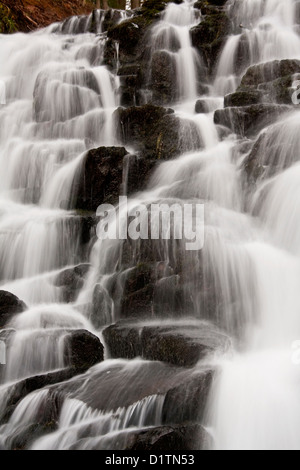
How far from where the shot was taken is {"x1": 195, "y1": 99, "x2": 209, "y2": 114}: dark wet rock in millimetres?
11469

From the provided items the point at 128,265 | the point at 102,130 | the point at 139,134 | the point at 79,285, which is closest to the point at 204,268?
the point at 128,265

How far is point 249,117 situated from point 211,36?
510 cm

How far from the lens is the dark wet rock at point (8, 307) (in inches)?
271

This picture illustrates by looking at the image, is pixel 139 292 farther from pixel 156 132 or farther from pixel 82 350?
pixel 156 132

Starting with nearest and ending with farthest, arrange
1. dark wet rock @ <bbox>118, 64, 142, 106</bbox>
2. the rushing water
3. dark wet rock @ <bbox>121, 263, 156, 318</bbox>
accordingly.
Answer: the rushing water < dark wet rock @ <bbox>121, 263, 156, 318</bbox> < dark wet rock @ <bbox>118, 64, 142, 106</bbox>

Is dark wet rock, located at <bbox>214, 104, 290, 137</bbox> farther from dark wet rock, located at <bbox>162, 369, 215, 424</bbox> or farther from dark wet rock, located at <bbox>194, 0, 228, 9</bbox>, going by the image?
dark wet rock, located at <bbox>194, 0, 228, 9</bbox>

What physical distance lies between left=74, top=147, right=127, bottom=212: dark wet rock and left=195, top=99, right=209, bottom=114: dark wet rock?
2.60 m

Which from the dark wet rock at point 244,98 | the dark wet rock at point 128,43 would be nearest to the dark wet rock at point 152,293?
the dark wet rock at point 244,98

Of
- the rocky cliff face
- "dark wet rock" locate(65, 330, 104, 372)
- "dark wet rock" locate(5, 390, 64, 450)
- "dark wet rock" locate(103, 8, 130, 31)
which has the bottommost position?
"dark wet rock" locate(5, 390, 64, 450)

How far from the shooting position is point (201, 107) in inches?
453

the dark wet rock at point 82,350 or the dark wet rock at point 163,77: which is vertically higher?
the dark wet rock at point 163,77

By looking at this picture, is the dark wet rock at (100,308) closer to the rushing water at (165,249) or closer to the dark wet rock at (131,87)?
the rushing water at (165,249)

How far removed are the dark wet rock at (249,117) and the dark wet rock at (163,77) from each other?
3.04 metres

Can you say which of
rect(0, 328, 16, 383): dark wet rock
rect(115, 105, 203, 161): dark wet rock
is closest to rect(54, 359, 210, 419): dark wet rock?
rect(0, 328, 16, 383): dark wet rock
